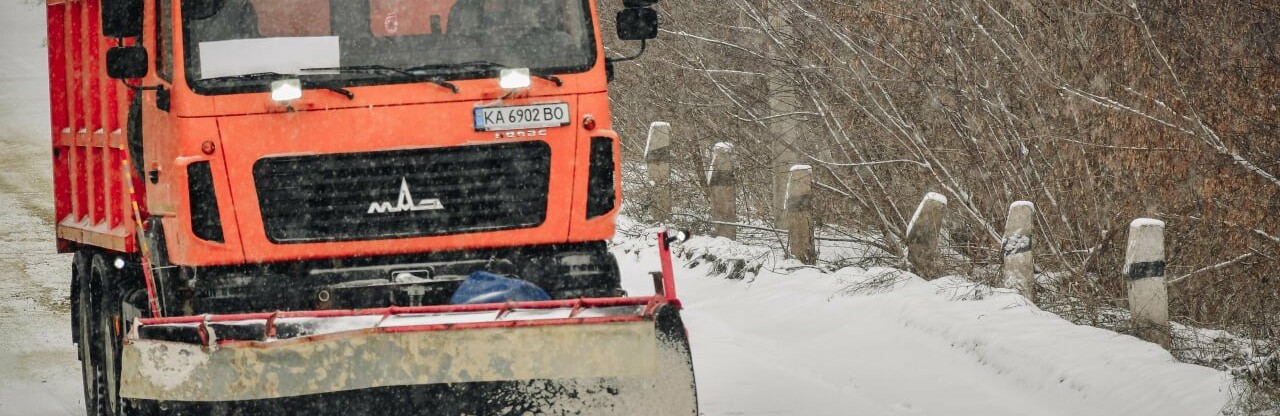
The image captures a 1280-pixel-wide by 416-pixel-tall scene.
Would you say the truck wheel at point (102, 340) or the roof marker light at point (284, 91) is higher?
the roof marker light at point (284, 91)

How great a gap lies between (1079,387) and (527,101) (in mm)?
2762

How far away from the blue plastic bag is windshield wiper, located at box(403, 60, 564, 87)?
0.88m

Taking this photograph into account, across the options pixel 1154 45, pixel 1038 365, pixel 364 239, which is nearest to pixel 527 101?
pixel 364 239

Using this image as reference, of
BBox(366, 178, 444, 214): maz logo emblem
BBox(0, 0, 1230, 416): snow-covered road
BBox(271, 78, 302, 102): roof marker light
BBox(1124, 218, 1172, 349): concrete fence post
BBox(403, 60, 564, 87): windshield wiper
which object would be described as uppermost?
BBox(403, 60, 564, 87): windshield wiper

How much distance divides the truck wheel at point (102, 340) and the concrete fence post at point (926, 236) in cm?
479

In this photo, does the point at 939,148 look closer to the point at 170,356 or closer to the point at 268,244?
the point at 268,244

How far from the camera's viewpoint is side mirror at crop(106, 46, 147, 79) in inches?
242

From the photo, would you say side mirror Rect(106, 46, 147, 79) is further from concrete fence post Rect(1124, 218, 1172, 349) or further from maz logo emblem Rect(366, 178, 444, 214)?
concrete fence post Rect(1124, 218, 1172, 349)

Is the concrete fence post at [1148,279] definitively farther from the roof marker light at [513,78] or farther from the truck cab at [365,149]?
the roof marker light at [513,78]

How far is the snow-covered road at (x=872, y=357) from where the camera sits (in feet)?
22.0

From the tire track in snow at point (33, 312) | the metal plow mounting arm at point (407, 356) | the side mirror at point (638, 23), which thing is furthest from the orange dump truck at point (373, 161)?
the tire track in snow at point (33, 312)

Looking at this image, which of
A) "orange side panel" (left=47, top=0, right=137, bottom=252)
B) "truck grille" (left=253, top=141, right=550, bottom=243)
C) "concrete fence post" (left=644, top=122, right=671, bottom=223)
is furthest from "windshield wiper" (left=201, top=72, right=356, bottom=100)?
"concrete fence post" (left=644, top=122, right=671, bottom=223)

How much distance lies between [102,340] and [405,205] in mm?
2178

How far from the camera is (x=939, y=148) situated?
32.8 ft
